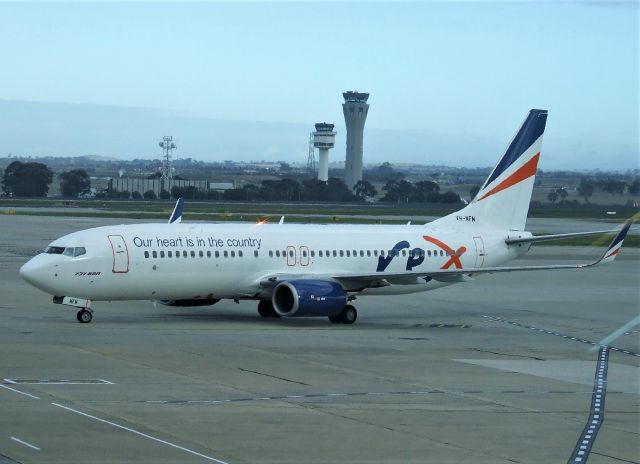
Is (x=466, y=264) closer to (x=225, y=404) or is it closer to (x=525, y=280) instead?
(x=525, y=280)

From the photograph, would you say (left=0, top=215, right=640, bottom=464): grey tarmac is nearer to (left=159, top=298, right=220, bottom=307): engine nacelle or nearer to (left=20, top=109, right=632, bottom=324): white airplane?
(left=159, top=298, right=220, bottom=307): engine nacelle

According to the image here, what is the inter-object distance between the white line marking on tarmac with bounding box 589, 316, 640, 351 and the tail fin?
654cm

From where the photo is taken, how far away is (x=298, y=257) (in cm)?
4372

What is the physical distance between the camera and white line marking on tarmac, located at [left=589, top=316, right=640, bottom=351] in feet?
128

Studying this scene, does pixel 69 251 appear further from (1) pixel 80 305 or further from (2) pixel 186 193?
(2) pixel 186 193

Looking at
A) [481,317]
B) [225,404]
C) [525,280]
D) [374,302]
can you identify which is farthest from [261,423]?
[525,280]

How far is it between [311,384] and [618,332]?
1668cm

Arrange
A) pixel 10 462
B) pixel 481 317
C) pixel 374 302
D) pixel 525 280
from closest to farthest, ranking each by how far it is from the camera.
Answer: pixel 10 462 → pixel 481 317 → pixel 374 302 → pixel 525 280

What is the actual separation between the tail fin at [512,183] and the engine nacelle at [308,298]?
8529 millimetres

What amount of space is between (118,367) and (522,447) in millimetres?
11996

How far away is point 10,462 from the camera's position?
19766mm

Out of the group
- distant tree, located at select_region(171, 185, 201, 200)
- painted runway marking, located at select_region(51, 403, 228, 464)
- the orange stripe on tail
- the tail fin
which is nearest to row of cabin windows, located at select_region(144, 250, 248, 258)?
the tail fin

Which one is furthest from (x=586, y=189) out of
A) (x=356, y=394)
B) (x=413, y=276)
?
(x=356, y=394)

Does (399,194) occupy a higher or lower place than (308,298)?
higher
